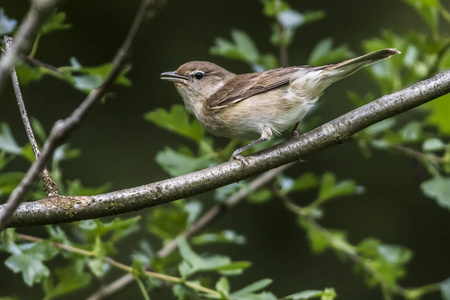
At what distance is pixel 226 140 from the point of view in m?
5.07

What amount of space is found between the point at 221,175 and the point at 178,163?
777 millimetres

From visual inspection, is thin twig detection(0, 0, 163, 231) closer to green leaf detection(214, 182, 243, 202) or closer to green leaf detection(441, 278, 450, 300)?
green leaf detection(214, 182, 243, 202)

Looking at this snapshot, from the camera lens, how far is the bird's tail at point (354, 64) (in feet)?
8.14

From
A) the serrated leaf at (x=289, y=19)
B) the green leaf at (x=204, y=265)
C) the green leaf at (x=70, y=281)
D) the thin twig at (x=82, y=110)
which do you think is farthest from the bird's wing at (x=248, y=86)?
the thin twig at (x=82, y=110)

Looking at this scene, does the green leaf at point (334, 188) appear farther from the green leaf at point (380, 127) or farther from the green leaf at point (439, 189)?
the green leaf at point (439, 189)

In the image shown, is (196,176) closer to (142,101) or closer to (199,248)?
(199,248)

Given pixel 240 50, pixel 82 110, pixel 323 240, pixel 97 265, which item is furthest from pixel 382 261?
pixel 82 110

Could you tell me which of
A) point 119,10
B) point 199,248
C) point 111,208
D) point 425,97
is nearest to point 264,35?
point 119,10

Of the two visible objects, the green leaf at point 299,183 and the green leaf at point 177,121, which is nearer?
the green leaf at point 177,121

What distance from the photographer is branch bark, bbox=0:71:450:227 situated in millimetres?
1784

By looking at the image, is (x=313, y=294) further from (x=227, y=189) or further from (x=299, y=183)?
(x=299, y=183)

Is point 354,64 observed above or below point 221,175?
above

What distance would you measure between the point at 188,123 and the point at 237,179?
0.92 metres

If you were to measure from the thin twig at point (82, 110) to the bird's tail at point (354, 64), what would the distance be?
1.61 metres
